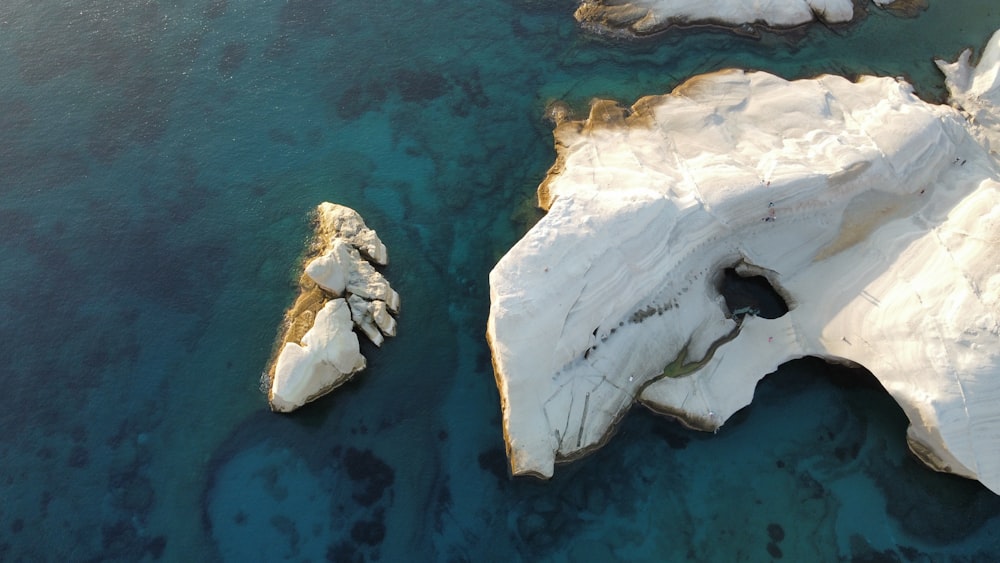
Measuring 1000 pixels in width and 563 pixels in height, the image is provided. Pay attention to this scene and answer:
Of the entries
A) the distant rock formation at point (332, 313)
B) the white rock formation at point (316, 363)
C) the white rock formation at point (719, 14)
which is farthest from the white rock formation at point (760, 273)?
the white rock formation at point (719, 14)

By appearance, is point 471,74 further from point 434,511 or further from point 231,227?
point 434,511

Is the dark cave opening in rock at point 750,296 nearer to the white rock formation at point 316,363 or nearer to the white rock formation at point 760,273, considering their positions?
the white rock formation at point 760,273

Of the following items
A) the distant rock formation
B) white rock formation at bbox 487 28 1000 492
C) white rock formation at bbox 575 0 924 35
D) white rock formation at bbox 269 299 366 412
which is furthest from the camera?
white rock formation at bbox 575 0 924 35

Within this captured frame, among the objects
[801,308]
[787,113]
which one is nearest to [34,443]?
[801,308]

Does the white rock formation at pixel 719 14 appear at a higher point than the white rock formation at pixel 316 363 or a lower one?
higher

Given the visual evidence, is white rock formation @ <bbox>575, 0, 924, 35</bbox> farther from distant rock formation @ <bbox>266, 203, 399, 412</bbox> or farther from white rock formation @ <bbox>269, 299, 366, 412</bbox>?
white rock formation @ <bbox>269, 299, 366, 412</bbox>

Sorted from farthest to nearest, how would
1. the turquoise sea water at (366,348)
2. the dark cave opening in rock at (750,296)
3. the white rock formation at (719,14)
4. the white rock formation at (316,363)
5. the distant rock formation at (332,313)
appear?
the white rock formation at (719,14), the dark cave opening in rock at (750,296), the distant rock formation at (332,313), the white rock formation at (316,363), the turquoise sea water at (366,348)

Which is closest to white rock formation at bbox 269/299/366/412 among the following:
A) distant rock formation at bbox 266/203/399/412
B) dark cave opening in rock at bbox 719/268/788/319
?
distant rock formation at bbox 266/203/399/412

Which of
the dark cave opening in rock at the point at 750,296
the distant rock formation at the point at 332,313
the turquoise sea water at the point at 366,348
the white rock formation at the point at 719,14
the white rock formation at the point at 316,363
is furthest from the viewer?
the white rock formation at the point at 719,14
